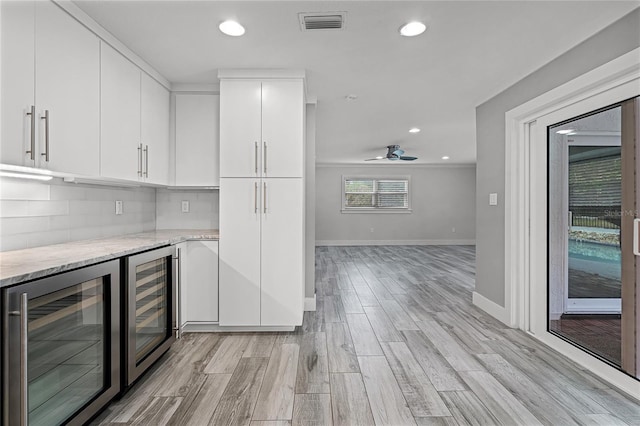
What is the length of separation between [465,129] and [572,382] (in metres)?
4.14

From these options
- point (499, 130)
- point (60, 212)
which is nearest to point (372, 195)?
point (499, 130)

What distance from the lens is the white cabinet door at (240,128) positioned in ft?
10.1

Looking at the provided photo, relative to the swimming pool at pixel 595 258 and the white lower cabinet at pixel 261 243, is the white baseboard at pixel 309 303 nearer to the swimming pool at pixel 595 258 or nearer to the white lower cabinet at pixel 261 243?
the white lower cabinet at pixel 261 243

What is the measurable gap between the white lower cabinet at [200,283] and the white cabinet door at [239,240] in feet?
0.28

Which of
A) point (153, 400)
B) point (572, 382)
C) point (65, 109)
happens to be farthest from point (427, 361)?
point (65, 109)

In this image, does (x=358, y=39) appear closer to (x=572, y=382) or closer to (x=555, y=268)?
(x=555, y=268)

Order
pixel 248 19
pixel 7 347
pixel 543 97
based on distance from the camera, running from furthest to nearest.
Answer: pixel 543 97
pixel 248 19
pixel 7 347

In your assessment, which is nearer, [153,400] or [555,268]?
[153,400]

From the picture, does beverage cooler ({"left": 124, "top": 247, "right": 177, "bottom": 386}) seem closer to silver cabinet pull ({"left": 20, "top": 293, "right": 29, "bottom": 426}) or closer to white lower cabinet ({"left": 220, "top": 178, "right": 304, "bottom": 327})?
white lower cabinet ({"left": 220, "top": 178, "right": 304, "bottom": 327})

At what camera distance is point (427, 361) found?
101 inches

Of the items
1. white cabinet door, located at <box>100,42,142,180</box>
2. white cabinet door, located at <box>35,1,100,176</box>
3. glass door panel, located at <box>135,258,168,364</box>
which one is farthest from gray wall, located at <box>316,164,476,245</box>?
white cabinet door, located at <box>35,1,100,176</box>

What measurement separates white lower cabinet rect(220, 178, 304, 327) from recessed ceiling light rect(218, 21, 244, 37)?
46.3 inches

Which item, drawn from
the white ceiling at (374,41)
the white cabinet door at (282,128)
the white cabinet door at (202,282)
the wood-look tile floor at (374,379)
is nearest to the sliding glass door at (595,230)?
the wood-look tile floor at (374,379)

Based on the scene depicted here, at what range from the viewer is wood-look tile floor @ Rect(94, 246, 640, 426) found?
1889mm
